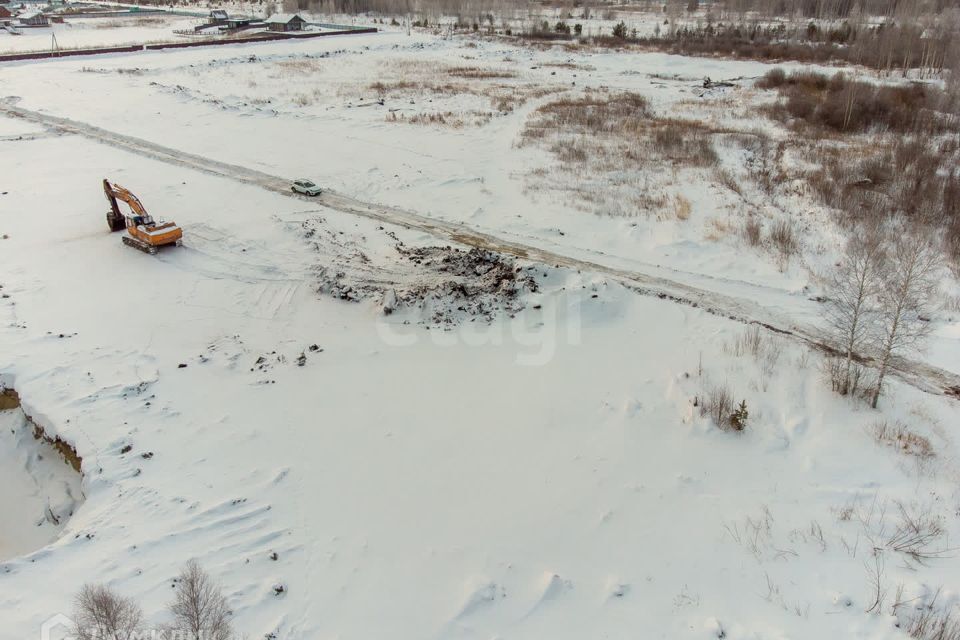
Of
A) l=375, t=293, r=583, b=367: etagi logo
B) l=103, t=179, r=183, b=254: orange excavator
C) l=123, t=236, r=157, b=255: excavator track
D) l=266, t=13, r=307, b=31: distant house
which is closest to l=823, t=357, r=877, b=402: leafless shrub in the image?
l=375, t=293, r=583, b=367: etagi logo

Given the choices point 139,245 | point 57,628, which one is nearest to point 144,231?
point 139,245

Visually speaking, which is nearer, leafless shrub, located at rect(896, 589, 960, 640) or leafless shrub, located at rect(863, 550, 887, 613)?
leafless shrub, located at rect(896, 589, 960, 640)

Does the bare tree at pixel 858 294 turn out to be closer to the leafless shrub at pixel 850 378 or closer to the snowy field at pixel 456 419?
the leafless shrub at pixel 850 378

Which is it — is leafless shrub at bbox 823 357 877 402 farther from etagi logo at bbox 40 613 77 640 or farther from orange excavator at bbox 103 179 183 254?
orange excavator at bbox 103 179 183 254

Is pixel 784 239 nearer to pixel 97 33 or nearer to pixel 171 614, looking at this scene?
pixel 171 614

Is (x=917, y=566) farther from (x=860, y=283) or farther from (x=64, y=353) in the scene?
(x=64, y=353)

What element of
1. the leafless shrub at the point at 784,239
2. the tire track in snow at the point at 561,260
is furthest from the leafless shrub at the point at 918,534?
the leafless shrub at the point at 784,239
